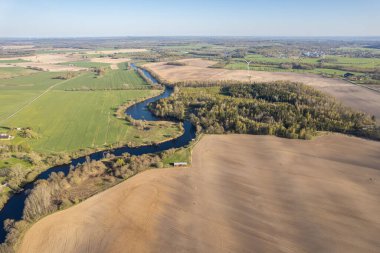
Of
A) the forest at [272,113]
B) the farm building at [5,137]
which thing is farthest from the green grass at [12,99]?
the forest at [272,113]

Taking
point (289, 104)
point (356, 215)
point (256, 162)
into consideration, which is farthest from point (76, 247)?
point (289, 104)

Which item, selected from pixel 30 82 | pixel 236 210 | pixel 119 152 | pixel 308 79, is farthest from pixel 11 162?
pixel 308 79

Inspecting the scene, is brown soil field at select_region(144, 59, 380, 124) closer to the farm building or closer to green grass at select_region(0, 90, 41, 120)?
green grass at select_region(0, 90, 41, 120)

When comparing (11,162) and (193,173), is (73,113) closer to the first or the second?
(11,162)

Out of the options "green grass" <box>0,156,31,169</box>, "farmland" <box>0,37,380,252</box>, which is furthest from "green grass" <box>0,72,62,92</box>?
"green grass" <box>0,156,31,169</box>

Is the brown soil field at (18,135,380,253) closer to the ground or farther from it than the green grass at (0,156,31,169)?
closer to the ground

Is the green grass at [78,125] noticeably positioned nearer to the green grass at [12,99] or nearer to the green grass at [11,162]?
the green grass at [12,99]

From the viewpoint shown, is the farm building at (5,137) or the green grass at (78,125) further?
the farm building at (5,137)
